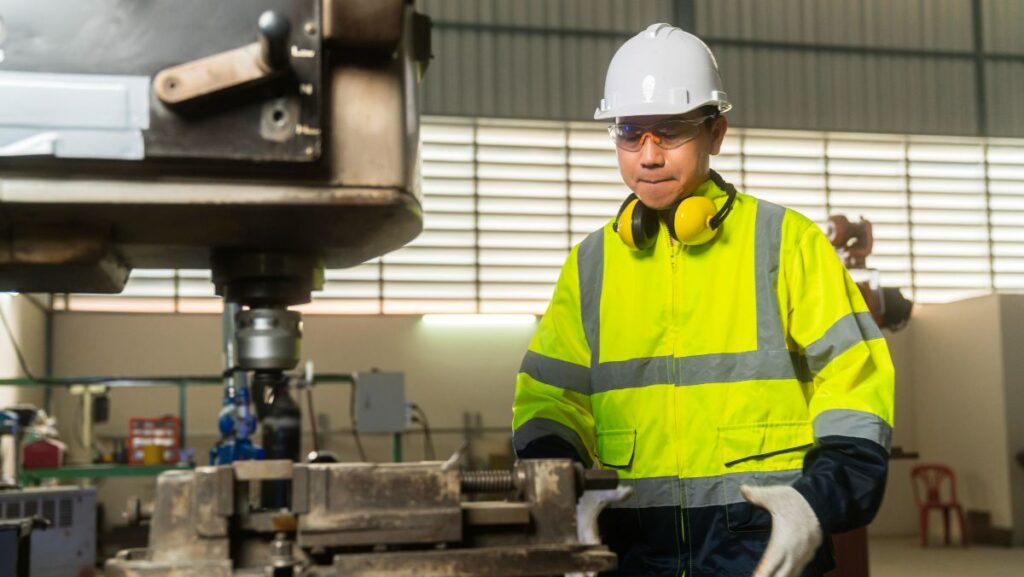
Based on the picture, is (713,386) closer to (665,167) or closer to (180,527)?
(665,167)

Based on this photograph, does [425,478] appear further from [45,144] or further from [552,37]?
[552,37]

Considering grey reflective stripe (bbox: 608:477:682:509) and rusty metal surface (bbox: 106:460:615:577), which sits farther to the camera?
grey reflective stripe (bbox: 608:477:682:509)

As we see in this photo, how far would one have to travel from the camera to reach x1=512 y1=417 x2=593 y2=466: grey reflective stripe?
1.46 m

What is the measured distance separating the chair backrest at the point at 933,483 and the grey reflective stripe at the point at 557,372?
6644 mm

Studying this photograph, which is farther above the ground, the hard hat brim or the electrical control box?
the hard hat brim

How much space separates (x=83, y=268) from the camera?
94 centimetres

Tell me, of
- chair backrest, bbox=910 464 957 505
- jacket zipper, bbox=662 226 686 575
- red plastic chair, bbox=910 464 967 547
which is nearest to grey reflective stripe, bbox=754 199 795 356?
jacket zipper, bbox=662 226 686 575

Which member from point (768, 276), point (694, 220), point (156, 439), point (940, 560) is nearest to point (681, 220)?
point (694, 220)

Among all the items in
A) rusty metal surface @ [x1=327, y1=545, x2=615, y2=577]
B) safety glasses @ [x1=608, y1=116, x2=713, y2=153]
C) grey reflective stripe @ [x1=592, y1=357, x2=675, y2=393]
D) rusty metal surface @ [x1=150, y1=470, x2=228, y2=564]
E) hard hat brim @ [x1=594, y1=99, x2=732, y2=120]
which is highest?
hard hat brim @ [x1=594, y1=99, x2=732, y2=120]

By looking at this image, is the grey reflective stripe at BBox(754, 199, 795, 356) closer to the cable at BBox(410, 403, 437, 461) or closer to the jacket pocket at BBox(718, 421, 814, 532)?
the jacket pocket at BBox(718, 421, 814, 532)

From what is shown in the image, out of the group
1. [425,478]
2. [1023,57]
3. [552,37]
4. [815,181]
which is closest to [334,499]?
[425,478]

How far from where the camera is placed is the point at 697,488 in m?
1.43

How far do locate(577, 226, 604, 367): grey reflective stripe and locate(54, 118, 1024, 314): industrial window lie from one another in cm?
535

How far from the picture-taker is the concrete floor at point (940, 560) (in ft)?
19.6
